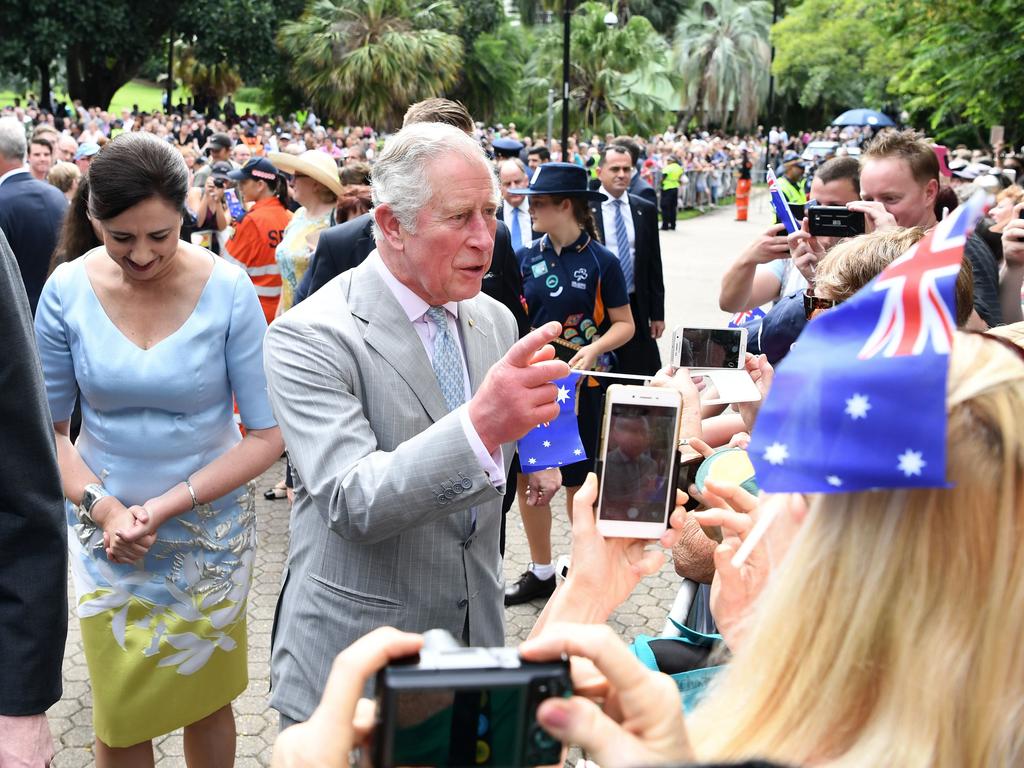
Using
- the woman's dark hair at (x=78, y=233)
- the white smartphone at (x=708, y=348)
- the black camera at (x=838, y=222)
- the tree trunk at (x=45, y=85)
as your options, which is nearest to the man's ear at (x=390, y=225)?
the white smartphone at (x=708, y=348)

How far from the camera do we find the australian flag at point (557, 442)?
3025 mm

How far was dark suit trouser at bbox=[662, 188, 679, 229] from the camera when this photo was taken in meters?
22.9

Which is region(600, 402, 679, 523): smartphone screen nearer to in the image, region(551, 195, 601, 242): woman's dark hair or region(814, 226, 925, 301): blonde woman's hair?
region(814, 226, 925, 301): blonde woman's hair

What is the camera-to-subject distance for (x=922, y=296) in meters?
1.18

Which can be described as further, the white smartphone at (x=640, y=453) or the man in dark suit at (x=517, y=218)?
the man in dark suit at (x=517, y=218)

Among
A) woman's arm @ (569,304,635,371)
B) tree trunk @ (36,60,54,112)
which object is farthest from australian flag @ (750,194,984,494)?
tree trunk @ (36,60,54,112)

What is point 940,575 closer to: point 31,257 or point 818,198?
point 818,198

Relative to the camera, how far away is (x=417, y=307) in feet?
8.30

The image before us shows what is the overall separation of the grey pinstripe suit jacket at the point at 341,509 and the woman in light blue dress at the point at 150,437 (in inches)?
24.5

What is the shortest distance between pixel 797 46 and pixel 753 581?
43988 mm

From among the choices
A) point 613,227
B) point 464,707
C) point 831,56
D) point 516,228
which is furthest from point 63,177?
point 831,56

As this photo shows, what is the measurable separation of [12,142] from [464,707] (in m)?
6.00

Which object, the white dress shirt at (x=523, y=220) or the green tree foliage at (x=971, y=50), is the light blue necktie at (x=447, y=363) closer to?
the white dress shirt at (x=523, y=220)

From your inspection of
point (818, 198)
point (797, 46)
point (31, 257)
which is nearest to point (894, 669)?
point (818, 198)
